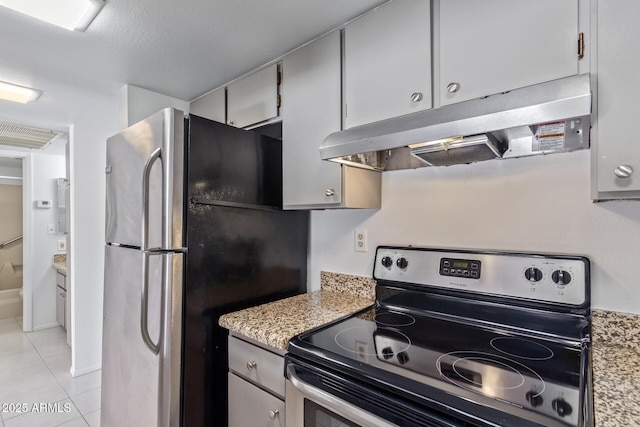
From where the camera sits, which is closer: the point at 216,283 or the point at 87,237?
the point at 216,283

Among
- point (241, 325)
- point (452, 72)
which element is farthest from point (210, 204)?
point (452, 72)

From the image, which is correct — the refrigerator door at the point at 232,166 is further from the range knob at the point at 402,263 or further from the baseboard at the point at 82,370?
the baseboard at the point at 82,370

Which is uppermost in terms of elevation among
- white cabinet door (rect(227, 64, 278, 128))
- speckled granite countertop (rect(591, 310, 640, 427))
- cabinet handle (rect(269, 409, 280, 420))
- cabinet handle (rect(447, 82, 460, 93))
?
white cabinet door (rect(227, 64, 278, 128))

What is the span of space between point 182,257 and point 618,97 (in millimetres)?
1529

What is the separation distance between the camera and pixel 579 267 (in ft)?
3.65

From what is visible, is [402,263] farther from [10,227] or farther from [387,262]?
[10,227]

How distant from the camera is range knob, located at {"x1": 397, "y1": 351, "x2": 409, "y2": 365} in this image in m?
0.99

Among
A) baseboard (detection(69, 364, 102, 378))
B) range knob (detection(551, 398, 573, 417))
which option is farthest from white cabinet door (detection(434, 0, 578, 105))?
baseboard (detection(69, 364, 102, 378))

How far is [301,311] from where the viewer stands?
1.50 meters

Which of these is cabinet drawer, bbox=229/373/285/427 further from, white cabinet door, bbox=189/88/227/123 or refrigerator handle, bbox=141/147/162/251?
white cabinet door, bbox=189/88/227/123

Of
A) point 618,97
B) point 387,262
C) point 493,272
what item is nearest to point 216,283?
point 387,262

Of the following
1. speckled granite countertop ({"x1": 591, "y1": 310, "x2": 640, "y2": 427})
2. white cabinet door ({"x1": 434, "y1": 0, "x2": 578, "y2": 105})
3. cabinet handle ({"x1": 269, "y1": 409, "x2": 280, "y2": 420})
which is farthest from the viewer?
cabinet handle ({"x1": 269, "y1": 409, "x2": 280, "y2": 420})

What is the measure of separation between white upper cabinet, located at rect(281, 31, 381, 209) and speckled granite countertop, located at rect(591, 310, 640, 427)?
966 millimetres

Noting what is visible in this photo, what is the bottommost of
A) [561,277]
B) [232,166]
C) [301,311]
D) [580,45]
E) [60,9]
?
[301,311]
